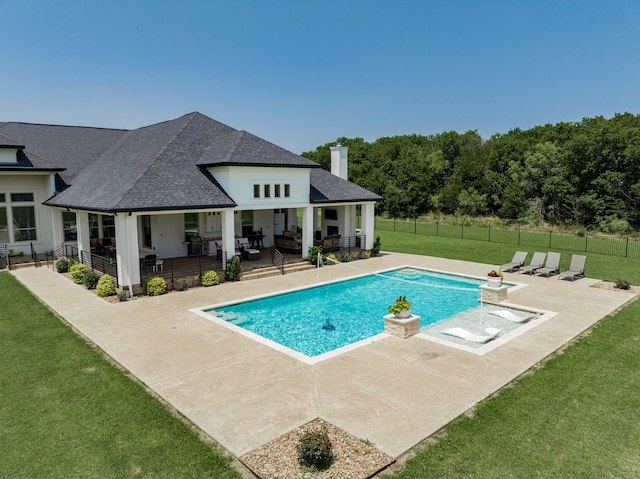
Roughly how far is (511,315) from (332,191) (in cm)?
1252

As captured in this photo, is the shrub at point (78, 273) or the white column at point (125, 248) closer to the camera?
the white column at point (125, 248)

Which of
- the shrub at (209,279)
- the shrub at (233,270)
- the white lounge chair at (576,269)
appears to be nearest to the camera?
the shrub at (209,279)

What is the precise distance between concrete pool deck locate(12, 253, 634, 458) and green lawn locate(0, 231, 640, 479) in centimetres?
41

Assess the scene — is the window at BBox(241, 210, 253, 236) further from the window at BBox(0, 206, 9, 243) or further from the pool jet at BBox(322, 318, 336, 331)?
the window at BBox(0, 206, 9, 243)

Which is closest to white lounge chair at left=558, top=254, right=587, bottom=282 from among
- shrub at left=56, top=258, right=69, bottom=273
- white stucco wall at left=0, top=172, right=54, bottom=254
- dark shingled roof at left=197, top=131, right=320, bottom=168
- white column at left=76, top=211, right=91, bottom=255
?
dark shingled roof at left=197, top=131, right=320, bottom=168

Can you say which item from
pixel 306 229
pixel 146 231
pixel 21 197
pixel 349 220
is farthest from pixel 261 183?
pixel 21 197

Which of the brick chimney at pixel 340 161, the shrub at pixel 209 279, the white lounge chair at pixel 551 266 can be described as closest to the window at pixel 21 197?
the shrub at pixel 209 279

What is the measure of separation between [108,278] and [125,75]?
14.6 metres

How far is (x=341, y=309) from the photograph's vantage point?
15047mm

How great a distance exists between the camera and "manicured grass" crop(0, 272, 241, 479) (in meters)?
5.90

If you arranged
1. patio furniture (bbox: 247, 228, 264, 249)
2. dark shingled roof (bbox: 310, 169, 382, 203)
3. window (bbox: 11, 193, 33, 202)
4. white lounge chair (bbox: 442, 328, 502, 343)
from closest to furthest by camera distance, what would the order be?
white lounge chair (bbox: 442, 328, 502, 343)
window (bbox: 11, 193, 33, 202)
dark shingled roof (bbox: 310, 169, 382, 203)
patio furniture (bbox: 247, 228, 264, 249)

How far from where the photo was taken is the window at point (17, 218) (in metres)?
21.5

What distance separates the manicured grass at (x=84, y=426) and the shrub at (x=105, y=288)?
15.5 ft

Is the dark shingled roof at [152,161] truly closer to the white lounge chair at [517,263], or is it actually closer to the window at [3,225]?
the window at [3,225]
